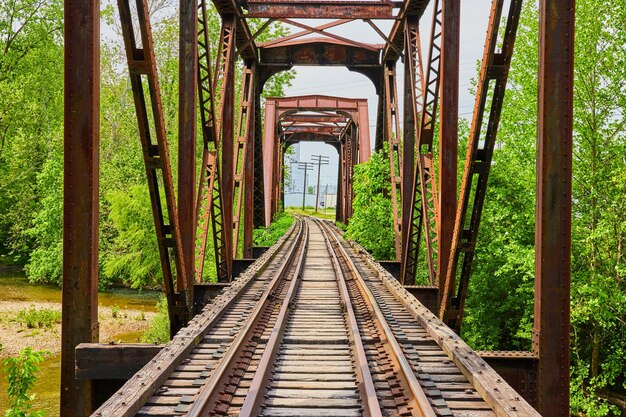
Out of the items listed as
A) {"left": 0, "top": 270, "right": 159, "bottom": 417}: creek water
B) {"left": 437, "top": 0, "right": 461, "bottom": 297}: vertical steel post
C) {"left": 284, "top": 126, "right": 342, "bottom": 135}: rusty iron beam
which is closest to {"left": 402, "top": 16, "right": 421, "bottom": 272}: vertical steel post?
{"left": 437, "top": 0, "right": 461, "bottom": 297}: vertical steel post

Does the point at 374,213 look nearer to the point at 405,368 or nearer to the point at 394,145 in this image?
the point at 394,145

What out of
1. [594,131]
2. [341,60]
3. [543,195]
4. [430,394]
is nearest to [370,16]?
[341,60]

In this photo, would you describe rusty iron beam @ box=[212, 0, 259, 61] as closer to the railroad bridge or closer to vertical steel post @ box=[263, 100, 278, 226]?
the railroad bridge

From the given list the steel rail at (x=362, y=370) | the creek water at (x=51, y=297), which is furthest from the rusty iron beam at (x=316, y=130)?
the steel rail at (x=362, y=370)

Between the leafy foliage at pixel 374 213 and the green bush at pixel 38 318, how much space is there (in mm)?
13278

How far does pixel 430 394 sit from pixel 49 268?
2456 cm

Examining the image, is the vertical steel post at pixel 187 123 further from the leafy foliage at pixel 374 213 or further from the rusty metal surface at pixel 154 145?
the leafy foliage at pixel 374 213

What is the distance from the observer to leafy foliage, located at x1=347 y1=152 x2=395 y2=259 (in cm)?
1473

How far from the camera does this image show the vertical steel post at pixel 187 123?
7770 mm

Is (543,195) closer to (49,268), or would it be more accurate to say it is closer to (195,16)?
(195,16)

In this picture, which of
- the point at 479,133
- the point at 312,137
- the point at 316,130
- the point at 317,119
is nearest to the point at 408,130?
the point at 479,133

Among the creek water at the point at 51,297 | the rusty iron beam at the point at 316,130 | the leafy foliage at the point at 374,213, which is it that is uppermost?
the rusty iron beam at the point at 316,130

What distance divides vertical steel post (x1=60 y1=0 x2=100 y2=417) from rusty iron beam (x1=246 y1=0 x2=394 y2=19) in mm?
8810

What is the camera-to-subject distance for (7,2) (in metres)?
28.7
